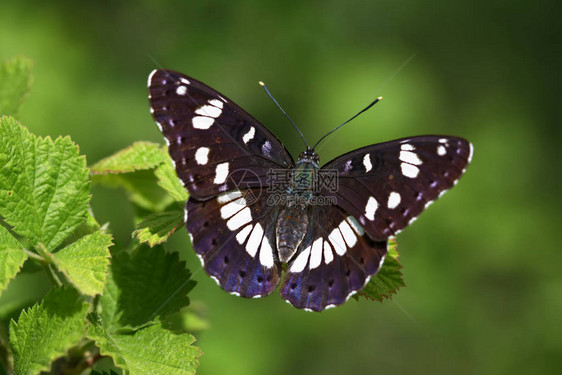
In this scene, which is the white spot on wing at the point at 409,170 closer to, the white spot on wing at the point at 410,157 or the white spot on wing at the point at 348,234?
the white spot on wing at the point at 410,157

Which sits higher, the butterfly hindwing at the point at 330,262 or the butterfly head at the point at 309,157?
the butterfly head at the point at 309,157

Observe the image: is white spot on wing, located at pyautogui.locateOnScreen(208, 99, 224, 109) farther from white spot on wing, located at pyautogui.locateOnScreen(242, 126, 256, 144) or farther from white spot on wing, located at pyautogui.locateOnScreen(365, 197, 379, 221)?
white spot on wing, located at pyautogui.locateOnScreen(365, 197, 379, 221)

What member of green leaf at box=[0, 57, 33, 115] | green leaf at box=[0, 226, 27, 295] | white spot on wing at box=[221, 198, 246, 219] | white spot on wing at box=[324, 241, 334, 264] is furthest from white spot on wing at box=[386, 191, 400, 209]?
green leaf at box=[0, 57, 33, 115]

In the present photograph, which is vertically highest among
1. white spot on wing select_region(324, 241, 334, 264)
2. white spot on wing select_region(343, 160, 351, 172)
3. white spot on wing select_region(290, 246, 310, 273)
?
white spot on wing select_region(343, 160, 351, 172)

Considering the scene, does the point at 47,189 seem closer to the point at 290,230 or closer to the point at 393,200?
the point at 290,230

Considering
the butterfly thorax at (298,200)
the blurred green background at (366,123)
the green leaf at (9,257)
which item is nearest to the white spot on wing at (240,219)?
the butterfly thorax at (298,200)

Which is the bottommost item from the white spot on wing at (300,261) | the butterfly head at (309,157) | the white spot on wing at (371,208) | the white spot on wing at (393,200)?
the white spot on wing at (300,261)

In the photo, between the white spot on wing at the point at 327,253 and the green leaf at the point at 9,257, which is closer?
the green leaf at the point at 9,257
